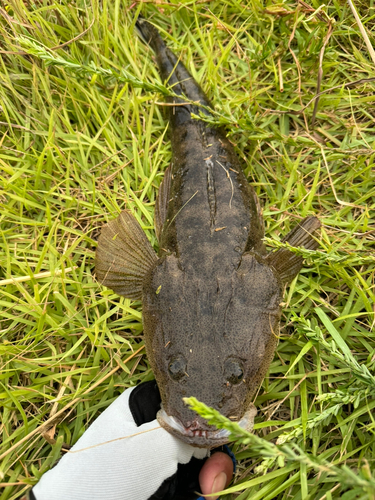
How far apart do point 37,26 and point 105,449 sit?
4150mm

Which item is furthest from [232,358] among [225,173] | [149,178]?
[149,178]

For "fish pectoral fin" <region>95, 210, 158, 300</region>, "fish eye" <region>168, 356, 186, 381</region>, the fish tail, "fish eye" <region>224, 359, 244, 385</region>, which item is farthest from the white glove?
the fish tail

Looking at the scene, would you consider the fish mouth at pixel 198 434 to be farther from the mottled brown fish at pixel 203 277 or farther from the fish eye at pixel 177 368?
the fish eye at pixel 177 368

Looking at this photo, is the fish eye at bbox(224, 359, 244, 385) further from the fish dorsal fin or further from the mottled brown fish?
the fish dorsal fin

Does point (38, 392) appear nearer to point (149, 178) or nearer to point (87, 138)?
point (149, 178)

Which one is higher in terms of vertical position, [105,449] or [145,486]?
[105,449]

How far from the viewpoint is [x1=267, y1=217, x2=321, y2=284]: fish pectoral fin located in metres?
3.36

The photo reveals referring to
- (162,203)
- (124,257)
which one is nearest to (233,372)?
(124,257)

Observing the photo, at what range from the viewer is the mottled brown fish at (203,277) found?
264 cm

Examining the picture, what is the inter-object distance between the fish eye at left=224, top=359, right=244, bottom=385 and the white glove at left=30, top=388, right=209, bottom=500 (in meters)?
0.65

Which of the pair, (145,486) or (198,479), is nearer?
(145,486)

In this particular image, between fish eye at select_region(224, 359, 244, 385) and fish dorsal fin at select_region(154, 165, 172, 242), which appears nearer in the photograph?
fish eye at select_region(224, 359, 244, 385)

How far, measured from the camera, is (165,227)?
11.7 feet

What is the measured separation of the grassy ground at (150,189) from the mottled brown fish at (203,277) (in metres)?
0.27
